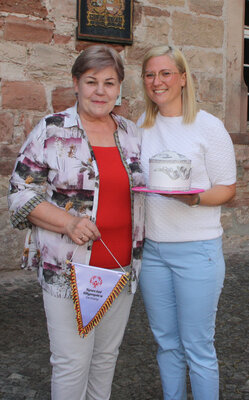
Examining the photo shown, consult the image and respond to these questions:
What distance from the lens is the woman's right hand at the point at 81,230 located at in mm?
1766

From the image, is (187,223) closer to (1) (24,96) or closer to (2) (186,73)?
(2) (186,73)

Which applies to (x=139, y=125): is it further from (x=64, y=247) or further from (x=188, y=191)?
(x=64, y=247)

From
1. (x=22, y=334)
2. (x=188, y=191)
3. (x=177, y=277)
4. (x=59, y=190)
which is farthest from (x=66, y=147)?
(x=22, y=334)

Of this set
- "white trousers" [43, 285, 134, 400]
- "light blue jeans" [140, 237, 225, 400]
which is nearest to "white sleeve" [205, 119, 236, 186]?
"light blue jeans" [140, 237, 225, 400]

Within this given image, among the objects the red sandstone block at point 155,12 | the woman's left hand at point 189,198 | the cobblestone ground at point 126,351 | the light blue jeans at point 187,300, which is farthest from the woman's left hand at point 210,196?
the red sandstone block at point 155,12

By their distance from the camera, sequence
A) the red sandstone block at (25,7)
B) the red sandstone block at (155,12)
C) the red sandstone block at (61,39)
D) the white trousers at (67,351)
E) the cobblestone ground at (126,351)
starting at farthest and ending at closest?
the red sandstone block at (155,12) < the red sandstone block at (61,39) < the red sandstone block at (25,7) < the cobblestone ground at (126,351) < the white trousers at (67,351)

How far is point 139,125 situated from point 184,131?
0.88 feet

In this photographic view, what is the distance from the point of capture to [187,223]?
6.70ft

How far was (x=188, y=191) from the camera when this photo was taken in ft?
6.19

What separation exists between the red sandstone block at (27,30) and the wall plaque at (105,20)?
29cm

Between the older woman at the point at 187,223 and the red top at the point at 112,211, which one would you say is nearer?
the red top at the point at 112,211

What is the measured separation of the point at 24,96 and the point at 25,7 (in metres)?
0.77

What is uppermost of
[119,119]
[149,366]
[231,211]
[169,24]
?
[169,24]

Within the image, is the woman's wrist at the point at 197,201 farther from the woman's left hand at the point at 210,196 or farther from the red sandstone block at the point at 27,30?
the red sandstone block at the point at 27,30
